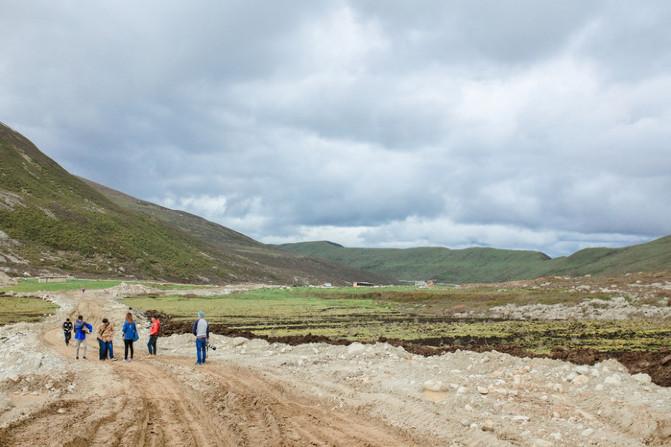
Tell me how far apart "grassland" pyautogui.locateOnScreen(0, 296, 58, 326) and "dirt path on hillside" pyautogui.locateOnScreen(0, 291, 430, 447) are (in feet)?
116

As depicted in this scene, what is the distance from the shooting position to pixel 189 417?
50.3 feet

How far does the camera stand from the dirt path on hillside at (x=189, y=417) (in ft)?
44.2

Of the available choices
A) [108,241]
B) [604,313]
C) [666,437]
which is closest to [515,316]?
[604,313]

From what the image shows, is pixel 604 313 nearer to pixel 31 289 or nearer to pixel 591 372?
pixel 591 372

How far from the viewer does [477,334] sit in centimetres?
4331

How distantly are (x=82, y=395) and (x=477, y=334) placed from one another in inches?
1273

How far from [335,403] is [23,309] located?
5696 centimetres

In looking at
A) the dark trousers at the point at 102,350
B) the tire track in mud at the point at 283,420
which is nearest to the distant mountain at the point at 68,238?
the dark trousers at the point at 102,350

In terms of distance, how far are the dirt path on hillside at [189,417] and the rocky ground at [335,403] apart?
0.04m

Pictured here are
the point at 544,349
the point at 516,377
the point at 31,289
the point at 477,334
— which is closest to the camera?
the point at 516,377

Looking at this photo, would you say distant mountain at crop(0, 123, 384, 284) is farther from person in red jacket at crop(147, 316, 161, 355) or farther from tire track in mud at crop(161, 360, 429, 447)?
tire track in mud at crop(161, 360, 429, 447)

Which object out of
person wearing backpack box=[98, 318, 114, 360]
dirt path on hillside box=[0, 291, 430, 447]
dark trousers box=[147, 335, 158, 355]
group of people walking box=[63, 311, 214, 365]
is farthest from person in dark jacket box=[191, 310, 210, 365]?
dark trousers box=[147, 335, 158, 355]

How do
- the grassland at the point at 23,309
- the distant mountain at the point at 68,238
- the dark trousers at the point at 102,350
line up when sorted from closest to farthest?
the dark trousers at the point at 102,350 → the grassland at the point at 23,309 → the distant mountain at the point at 68,238

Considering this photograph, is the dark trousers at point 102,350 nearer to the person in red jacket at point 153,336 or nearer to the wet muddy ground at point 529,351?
the person in red jacket at point 153,336
